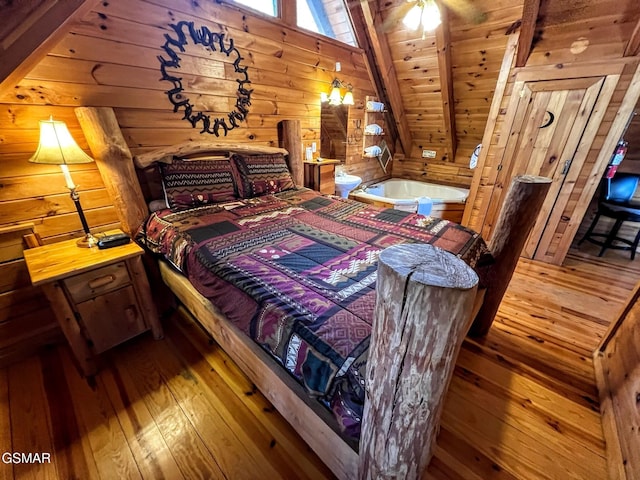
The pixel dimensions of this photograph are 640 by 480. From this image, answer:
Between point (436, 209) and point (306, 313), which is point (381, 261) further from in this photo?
point (436, 209)

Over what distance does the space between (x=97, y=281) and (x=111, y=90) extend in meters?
1.24

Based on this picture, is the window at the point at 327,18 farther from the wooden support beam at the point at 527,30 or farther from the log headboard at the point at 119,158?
the log headboard at the point at 119,158

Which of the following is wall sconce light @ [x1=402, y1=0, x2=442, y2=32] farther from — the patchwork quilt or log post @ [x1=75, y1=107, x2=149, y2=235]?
log post @ [x1=75, y1=107, x2=149, y2=235]

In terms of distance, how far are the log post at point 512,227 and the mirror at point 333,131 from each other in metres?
2.46

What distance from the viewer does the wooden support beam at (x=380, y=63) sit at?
2865mm

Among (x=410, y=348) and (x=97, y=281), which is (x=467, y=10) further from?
(x=97, y=281)

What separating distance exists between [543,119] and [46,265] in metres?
3.92

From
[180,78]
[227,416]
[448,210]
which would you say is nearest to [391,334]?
[227,416]

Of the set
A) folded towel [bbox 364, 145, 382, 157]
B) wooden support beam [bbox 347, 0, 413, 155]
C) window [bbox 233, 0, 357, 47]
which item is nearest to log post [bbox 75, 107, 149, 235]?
window [bbox 233, 0, 357, 47]

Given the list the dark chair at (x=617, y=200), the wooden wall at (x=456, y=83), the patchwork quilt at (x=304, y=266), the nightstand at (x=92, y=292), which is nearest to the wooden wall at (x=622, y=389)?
the patchwork quilt at (x=304, y=266)

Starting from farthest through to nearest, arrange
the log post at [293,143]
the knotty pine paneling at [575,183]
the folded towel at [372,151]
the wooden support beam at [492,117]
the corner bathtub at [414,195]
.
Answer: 1. the folded towel at [372,151]
2. the corner bathtub at [414,195]
3. the log post at [293,143]
4. the wooden support beam at [492,117]
5. the knotty pine paneling at [575,183]

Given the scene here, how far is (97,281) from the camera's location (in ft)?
4.47

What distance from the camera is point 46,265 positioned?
50.4 inches

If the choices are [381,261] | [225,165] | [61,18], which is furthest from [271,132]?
[381,261]
